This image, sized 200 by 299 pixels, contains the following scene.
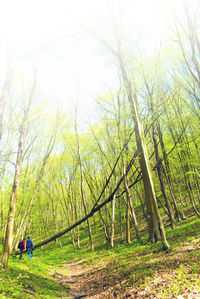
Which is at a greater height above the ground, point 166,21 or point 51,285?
point 166,21

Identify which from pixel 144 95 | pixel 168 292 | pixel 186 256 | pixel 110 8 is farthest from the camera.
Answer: pixel 144 95

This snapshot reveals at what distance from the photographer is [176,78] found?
369 inches

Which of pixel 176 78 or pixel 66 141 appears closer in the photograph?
pixel 176 78

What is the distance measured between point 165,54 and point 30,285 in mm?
11959

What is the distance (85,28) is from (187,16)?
405 centimetres

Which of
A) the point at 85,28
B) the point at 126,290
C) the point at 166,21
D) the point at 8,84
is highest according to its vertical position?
the point at 166,21

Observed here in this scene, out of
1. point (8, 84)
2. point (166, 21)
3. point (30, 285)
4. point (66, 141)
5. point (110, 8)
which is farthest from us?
point (66, 141)

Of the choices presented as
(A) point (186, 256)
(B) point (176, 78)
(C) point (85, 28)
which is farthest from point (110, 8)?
(A) point (186, 256)

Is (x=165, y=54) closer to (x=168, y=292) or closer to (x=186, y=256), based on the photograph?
(x=186, y=256)

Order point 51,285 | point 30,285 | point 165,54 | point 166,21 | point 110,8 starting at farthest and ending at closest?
point 165,54 < point 166,21 < point 110,8 < point 51,285 < point 30,285

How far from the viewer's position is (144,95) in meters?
9.91

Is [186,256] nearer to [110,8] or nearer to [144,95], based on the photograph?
[144,95]

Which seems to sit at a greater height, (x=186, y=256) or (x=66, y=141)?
(x=66, y=141)

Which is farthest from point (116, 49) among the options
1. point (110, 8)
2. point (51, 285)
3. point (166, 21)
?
point (51, 285)
